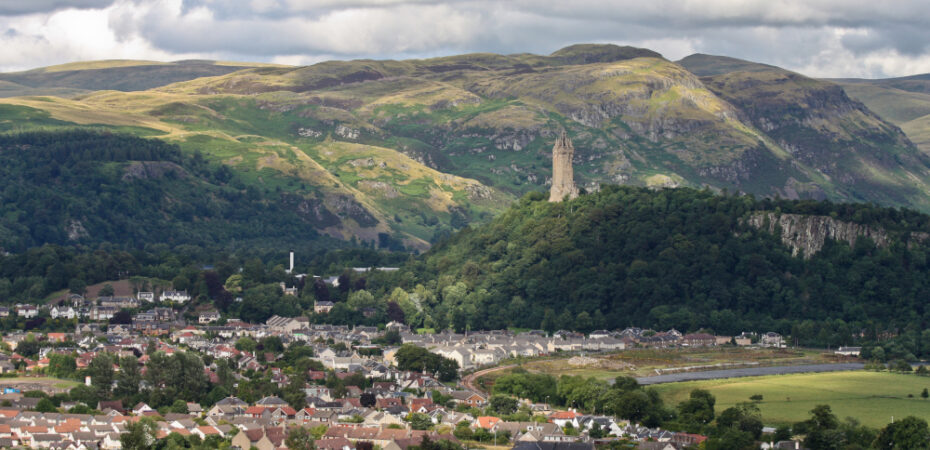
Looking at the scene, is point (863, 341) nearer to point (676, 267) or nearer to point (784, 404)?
point (676, 267)

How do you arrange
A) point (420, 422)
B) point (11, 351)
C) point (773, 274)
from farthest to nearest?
point (773, 274)
point (11, 351)
point (420, 422)

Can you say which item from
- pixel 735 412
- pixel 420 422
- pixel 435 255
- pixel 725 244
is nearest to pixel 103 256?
pixel 435 255

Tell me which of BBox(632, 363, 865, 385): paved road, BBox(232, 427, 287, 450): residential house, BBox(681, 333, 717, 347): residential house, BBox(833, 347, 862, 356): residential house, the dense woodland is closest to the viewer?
BBox(232, 427, 287, 450): residential house

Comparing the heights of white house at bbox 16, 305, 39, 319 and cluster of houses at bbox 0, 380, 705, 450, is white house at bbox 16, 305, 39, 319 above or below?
above

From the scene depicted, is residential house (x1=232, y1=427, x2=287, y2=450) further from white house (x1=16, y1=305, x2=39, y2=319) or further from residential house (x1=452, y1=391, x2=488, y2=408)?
white house (x1=16, y1=305, x2=39, y2=319)

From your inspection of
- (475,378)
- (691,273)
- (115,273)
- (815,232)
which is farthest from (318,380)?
(815,232)

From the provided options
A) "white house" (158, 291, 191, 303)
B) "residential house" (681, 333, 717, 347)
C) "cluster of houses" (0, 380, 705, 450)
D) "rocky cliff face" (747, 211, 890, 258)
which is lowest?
"residential house" (681, 333, 717, 347)

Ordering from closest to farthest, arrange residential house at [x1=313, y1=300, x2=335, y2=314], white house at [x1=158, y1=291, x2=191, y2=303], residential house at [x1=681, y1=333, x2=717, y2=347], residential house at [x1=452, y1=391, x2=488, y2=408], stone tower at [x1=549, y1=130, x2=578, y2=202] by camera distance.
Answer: residential house at [x1=452, y1=391, x2=488, y2=408] < residential house at [x1=681, y1=333, x2=717, y2=347] < white house at [x1=158, y1=291, x2=191, y2=303] < residential house at [x1=313, y1=300, x2=335, y2=314] < stone tower at [x1=549, y1=130, x2=578, y2=202]

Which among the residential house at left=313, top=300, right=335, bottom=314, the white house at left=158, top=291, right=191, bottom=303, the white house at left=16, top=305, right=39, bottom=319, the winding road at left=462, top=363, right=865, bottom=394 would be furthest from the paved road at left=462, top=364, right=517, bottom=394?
the white house at left=16, top=305, right=39, bottom=319
